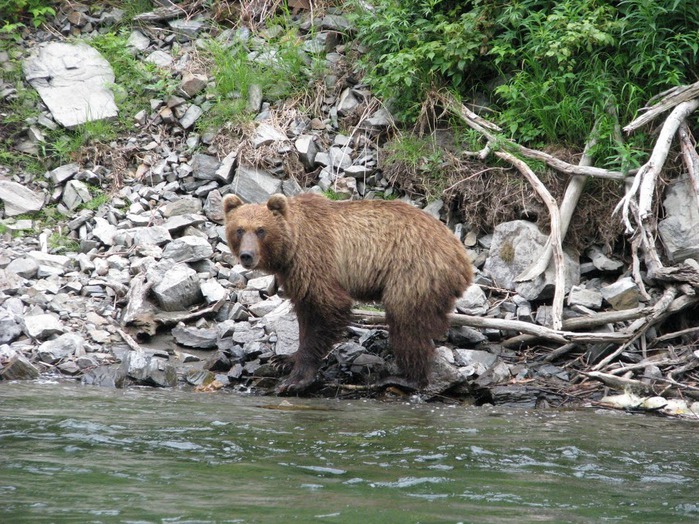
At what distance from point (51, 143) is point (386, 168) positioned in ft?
14.4

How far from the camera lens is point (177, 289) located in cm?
908

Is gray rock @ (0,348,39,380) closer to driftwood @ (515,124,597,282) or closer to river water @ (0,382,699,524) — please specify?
river water @ (0,382,699,524)

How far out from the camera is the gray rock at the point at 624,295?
8.48 meters

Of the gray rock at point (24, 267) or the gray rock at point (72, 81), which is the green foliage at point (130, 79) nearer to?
the gray rock at point (72, 81)

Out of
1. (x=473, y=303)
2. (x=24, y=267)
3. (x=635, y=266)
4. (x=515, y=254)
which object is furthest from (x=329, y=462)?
(x=24, y=267)

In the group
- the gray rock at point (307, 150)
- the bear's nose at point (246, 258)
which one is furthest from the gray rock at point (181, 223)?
the bear's nose at point (246, 258)

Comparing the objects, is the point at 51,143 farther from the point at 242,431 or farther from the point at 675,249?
the point at 675,249

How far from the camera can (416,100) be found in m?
10.8

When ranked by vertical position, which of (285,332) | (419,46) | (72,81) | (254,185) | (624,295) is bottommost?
(285,332)

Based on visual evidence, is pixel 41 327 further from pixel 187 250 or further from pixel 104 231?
pixel 104 231

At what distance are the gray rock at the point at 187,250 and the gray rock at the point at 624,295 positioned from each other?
4.13 m

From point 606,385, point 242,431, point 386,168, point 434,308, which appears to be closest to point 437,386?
point 434,308

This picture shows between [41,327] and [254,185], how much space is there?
308 centimetres

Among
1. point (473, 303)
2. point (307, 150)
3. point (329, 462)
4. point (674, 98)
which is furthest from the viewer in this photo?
point (307, 150)
